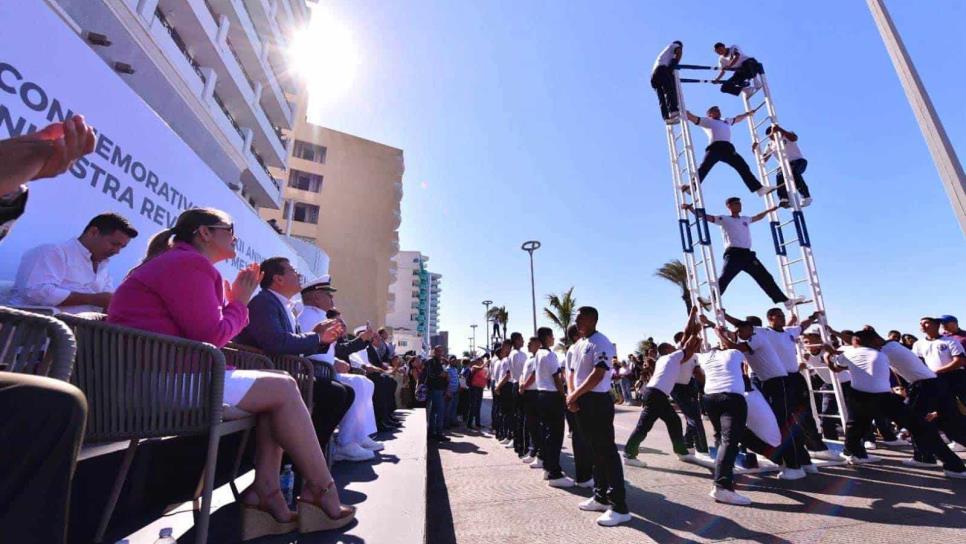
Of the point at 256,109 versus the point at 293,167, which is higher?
the point at 293,167

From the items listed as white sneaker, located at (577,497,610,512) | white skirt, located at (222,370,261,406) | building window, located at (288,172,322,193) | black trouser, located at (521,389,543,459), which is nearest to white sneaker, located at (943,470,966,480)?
white sneaker, located at (577,497,610,512)

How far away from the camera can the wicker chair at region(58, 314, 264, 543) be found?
1.40 metres

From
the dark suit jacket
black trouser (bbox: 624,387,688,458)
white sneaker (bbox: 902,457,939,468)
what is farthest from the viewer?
black trouser (bbox: 624,387,688,458)

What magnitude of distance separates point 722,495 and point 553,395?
2091 millimetres

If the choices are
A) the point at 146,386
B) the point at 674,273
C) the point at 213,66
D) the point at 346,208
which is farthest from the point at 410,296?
the point at 146,386

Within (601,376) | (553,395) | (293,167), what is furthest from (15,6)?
(293,167)

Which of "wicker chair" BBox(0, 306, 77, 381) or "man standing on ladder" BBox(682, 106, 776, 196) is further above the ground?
"man standing on ladder" BBox(682, 106, 776, 196)

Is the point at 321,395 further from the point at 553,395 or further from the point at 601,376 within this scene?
the point at 553,395

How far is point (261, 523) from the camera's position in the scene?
215 centimetres

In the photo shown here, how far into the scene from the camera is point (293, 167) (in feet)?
105

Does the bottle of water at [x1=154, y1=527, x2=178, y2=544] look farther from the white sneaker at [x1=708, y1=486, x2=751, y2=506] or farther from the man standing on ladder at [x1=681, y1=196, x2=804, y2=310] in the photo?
the man standing on ladder at [x1=681, y1=196, x2=804, y2=310]

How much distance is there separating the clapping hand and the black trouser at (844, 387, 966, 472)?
7.52m

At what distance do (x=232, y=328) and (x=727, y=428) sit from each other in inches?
181

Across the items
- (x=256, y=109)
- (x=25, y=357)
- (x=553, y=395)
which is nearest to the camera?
(x=25, y=357)
